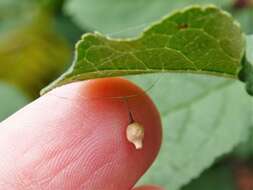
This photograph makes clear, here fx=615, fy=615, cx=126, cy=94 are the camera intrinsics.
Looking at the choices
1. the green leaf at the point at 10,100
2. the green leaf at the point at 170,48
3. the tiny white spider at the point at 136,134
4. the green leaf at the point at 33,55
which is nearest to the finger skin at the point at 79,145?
the tiny white spider at the point at 136,134

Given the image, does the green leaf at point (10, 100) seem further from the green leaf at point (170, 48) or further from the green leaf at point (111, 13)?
the green leaf at point (170, 48)

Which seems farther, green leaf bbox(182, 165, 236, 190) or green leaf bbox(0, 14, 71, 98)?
green leaf bbox(0, 14, 71, 98)

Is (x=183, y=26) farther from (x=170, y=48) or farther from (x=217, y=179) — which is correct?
(x=217, y=179)

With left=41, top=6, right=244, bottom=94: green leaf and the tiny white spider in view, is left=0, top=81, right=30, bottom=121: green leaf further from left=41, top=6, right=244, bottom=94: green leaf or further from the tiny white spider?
left=41, top=6, right=244, bottom=94: green leaf

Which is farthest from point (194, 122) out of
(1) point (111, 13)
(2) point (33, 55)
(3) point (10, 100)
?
(2) point (33, 55)

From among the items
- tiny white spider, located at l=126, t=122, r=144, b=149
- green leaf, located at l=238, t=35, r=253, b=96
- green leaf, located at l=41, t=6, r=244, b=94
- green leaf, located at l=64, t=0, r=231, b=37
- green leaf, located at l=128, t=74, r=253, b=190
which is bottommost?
green leaf, located at l=128, t=74, r=253, b=190

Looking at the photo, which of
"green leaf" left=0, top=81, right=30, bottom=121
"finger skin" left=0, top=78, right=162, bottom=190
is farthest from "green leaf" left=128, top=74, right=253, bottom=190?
"green leaf" left=0, top=81, right=30, bottom=121

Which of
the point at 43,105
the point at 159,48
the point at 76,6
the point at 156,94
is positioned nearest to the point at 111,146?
the point at 43,105
